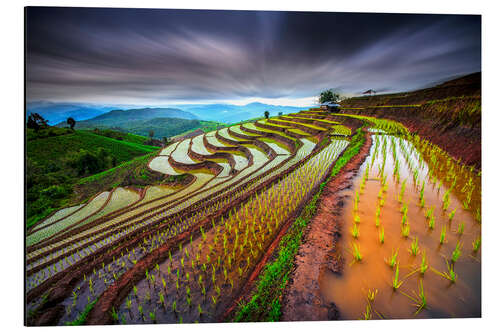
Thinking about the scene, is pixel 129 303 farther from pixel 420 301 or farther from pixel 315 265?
pixel 420 301

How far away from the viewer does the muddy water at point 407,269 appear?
1.55 metres

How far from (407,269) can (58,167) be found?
18290 millimetres

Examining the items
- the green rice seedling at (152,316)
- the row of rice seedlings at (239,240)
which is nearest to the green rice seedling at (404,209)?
the row of rice seedlings at (239,240)

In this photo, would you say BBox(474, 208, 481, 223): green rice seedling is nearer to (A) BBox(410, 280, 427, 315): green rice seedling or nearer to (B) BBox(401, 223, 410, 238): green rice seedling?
(B) BBox(401, 223, 410, 238): green rice seedling

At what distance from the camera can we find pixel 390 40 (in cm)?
297

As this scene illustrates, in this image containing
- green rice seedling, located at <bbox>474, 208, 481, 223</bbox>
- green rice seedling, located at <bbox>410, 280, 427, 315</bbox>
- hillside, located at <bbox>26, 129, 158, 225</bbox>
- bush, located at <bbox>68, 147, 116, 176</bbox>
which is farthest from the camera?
bush, located at <bbox>68, 147, 116, 176</bbox>

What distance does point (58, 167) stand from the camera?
11570 millimetres

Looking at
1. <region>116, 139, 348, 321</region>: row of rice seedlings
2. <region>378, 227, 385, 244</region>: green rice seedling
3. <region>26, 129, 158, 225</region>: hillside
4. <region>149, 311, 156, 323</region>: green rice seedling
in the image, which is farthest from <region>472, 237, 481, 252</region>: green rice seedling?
<region>26, 129, 158, 225</region>: hillside

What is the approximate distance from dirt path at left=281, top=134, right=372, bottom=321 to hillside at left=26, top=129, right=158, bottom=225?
7.93 metres

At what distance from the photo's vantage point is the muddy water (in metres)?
1.55

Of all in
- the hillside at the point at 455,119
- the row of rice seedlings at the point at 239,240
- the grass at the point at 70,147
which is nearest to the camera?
the row of rice seedlings at the point at 239,240

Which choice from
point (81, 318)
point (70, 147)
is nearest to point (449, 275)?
point (81, 318)

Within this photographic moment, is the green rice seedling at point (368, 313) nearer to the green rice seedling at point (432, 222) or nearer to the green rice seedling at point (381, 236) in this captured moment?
the green rice seedling at point (381, 236)

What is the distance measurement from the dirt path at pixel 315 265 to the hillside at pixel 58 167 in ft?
26.0
